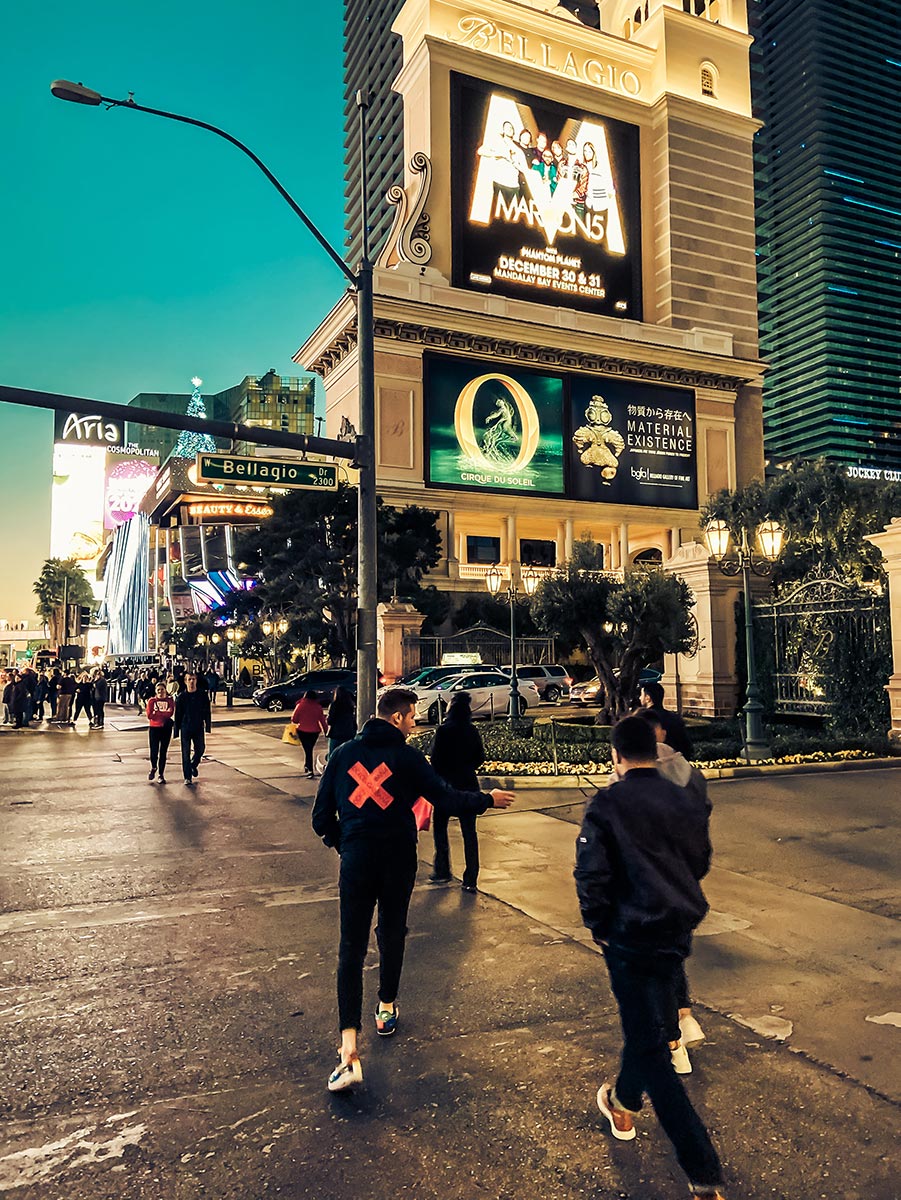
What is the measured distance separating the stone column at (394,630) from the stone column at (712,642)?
1597 centimetres

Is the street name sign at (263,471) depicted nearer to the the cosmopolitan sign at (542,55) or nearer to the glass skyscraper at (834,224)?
the the cosmopolitan sign at (542,55)

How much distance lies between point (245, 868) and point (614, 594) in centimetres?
1185

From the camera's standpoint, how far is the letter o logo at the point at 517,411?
51250mm

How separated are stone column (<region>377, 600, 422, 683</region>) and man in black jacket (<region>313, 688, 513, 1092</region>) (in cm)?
3080

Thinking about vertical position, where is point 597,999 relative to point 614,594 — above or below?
below

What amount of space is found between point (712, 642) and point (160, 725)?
12536mm

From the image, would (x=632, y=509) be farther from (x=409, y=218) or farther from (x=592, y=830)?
(x=592, y=830)

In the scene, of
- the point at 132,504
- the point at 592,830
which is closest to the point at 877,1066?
the point at 592,830

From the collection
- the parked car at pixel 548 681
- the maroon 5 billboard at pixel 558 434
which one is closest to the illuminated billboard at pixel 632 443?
the maroon 5 billboard at pixel 558 434

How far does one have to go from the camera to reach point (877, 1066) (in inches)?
165

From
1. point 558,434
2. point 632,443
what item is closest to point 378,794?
point 558,434

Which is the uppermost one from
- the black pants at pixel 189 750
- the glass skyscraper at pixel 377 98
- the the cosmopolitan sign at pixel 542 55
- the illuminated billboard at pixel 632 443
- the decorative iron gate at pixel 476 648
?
the glass skyscraper at pixel 377 98

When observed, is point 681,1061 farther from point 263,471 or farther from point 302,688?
point 302,688

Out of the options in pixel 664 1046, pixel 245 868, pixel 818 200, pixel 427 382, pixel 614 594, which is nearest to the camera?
pixel 664 1046
